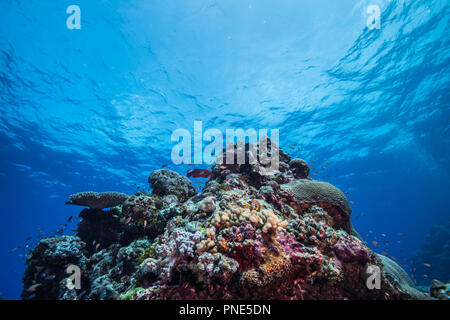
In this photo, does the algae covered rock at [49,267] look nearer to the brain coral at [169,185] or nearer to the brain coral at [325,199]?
the brain coral at [169,185]

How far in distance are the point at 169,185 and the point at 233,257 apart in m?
5.71

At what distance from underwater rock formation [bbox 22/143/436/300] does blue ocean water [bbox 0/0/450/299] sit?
5953 millimetres

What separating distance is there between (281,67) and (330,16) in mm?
4356

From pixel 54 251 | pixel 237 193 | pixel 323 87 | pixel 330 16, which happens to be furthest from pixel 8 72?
pixel 323 87

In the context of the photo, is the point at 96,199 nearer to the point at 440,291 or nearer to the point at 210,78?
the point at 440,291

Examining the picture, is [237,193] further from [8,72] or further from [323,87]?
[8,72]

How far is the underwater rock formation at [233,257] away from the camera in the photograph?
9.24 feet

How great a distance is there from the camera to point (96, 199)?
22.3 ft

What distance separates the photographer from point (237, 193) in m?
5.32

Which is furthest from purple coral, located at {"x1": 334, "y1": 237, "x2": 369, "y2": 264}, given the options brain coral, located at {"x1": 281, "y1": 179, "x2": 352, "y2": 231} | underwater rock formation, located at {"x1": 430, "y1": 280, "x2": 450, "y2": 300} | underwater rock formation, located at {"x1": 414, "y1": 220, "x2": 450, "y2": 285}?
underwater rock formation, located at {"x1": 414, "y1": 220, "x2": 450, "y2": 285}

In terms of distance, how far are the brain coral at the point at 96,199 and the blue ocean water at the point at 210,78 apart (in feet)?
29.8

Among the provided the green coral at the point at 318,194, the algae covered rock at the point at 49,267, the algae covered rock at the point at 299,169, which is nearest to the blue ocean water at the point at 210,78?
the algae covered rock at the point at 299,169

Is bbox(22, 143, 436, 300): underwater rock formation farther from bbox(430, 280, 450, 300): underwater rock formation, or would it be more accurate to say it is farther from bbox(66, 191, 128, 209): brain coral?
bbox(66, 191, 128, 209): brain coral
